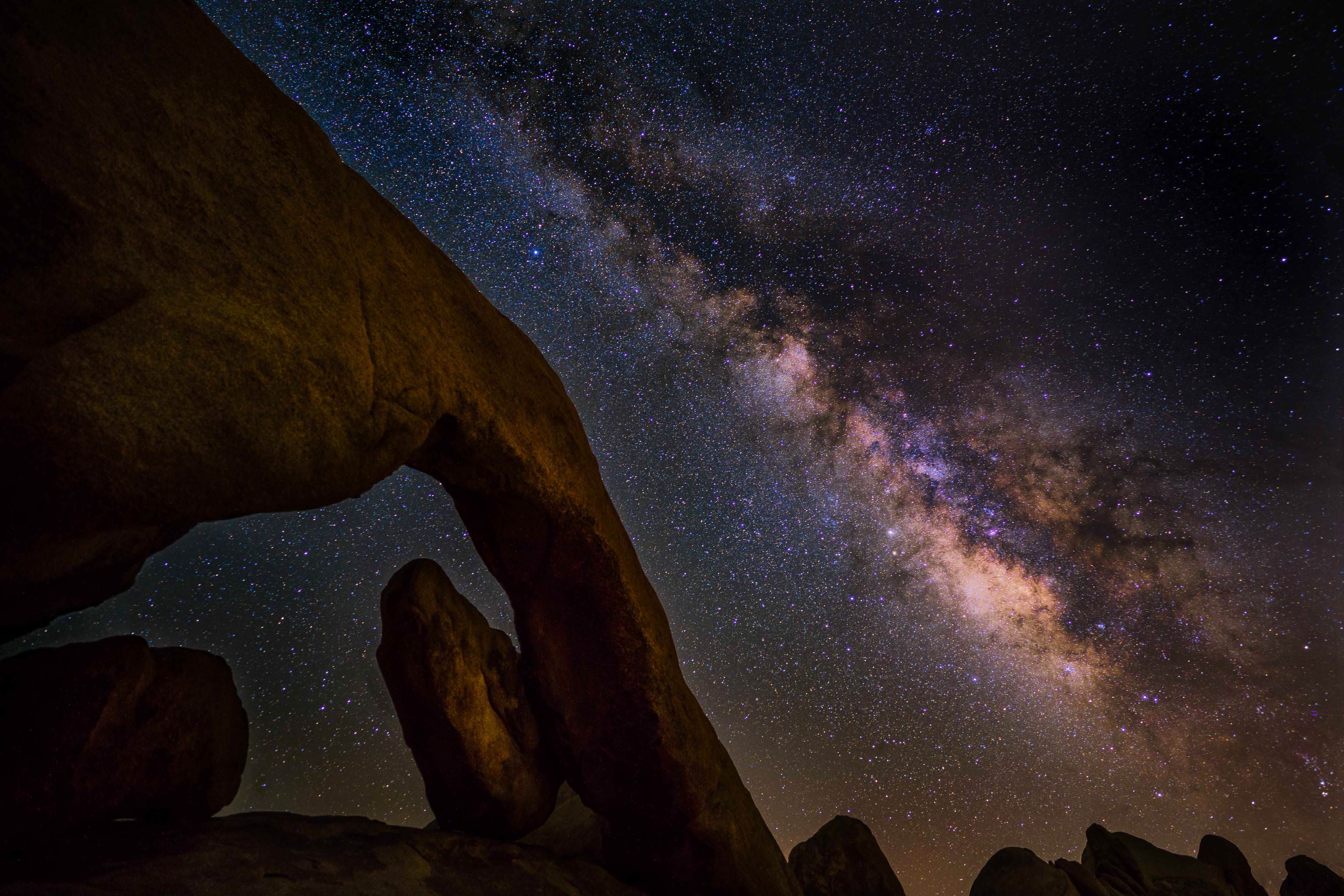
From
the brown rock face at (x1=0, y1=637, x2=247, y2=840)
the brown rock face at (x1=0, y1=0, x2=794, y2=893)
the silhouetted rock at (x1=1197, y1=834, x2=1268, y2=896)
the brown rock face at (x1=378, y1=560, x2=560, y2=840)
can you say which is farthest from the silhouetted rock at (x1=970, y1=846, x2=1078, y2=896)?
the brown rock face at (x1=0, y1=637, x2=247, y2=840)

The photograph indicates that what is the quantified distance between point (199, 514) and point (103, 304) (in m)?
1.06

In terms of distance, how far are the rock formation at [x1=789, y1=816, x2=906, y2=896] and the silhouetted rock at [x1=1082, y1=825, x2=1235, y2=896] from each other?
12.1ft

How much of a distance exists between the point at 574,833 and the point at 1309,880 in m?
12.5

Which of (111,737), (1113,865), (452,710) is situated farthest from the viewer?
(1113,865)

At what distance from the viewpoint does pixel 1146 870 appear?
9.55m

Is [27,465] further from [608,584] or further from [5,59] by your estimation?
[608,584]

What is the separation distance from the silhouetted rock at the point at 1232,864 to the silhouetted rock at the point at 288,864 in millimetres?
10678

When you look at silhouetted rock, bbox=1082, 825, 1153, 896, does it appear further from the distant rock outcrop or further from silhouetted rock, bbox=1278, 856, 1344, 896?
silhouetted rock, bbox=1278, 856, 1344, 896

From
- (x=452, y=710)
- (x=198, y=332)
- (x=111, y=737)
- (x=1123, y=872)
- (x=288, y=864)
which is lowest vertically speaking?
(x=1123, y=872)

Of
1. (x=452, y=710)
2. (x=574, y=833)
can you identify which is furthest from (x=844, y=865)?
(x=452, y=710)

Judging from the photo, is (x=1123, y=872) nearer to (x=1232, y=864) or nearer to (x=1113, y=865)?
(x=1113, y=865)

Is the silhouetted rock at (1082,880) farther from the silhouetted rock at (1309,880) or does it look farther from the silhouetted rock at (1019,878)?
the silhouetted rock at (1309,880)

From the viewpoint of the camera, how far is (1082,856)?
405 inches

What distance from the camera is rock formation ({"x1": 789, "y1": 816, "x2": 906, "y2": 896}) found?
8461 millimetres
